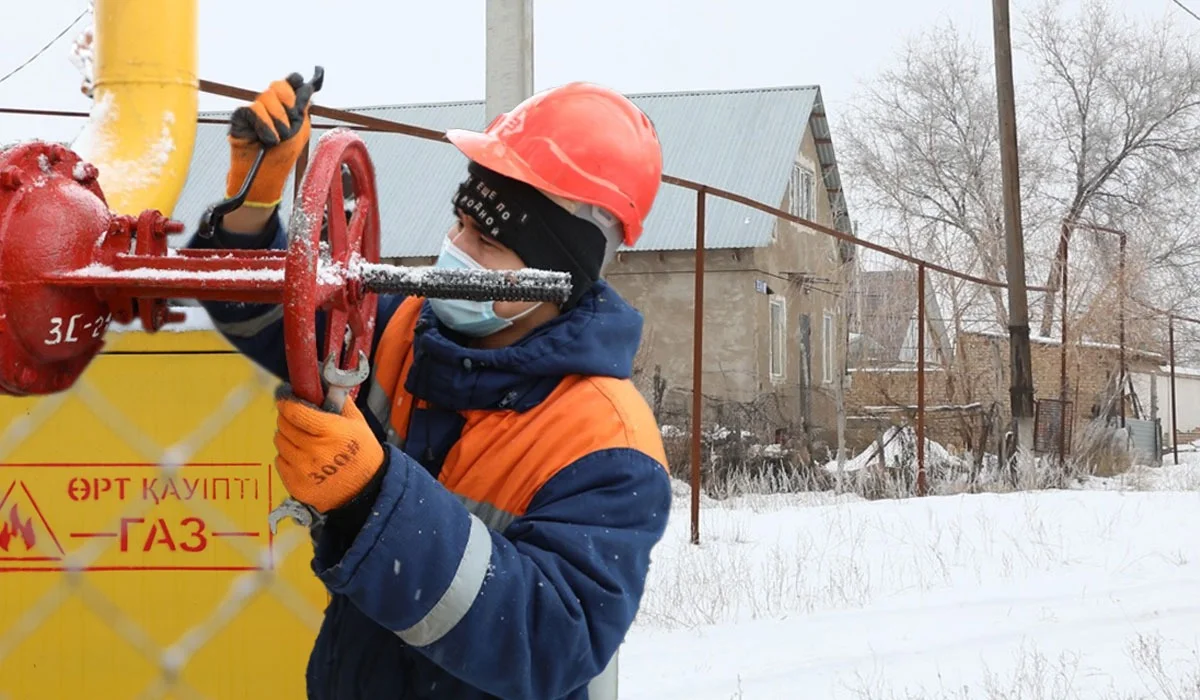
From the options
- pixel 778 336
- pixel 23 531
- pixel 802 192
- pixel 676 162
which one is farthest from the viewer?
pixel 802 192

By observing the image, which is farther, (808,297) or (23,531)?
(808,297)

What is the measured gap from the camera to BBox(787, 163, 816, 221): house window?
2367cm

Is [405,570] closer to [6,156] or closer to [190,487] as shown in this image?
[6,156]

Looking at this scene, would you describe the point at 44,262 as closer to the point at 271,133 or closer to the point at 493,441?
the point at 271,133

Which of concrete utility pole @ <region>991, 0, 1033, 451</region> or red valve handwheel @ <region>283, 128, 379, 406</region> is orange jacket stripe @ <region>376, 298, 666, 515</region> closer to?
red valve handwheel @ <region>283, 128, 379, 406</region>

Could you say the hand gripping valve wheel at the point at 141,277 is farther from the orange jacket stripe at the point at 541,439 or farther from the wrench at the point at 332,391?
the orange jacket stripe at the point at 541,439

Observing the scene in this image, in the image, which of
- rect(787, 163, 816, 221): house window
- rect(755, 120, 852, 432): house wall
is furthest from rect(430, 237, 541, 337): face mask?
rect(787, 163, 816, 221): house window

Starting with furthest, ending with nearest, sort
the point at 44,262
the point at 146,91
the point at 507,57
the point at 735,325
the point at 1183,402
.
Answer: the point at 1183,402, the point at 735,325, the point at 507,57, the point at 146,91, the point at 44,262

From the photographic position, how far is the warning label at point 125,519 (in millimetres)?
3141

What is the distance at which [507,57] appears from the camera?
3.88 metres

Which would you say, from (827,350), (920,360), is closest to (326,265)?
(920,360)

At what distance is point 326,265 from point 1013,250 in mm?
14698

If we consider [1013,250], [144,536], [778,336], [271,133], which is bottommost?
[144,536]

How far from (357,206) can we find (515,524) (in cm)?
52
